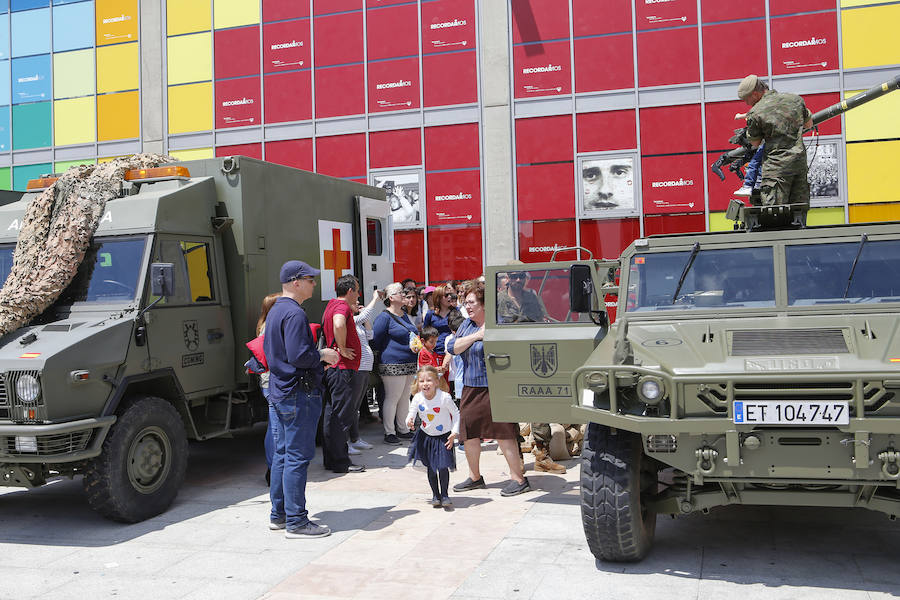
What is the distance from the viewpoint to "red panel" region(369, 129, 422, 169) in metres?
15.9

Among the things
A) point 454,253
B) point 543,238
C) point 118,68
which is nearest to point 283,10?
point 118,68

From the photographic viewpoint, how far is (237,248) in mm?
7711

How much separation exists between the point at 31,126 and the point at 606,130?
1274cm

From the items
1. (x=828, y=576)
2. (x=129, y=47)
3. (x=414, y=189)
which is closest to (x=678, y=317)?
(x=828, y=576)

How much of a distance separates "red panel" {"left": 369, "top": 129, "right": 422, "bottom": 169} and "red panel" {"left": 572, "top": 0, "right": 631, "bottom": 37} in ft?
12.1

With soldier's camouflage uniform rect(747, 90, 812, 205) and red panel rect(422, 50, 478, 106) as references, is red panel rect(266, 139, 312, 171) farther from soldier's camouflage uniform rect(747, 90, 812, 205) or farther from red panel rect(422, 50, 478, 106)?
soldier's camouflage uniform rect(747, 90, 812, 205)

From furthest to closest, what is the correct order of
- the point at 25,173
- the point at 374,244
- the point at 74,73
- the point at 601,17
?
the point at 25,173, the point at 74,73, the point at 601,17, the point at 374,244

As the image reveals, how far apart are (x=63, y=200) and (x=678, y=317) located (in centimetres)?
535

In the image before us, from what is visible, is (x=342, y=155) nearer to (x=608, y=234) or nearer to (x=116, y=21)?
(x=608, y=234)

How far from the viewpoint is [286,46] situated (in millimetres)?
16531

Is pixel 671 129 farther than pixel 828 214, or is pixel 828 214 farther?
pixel 671 129

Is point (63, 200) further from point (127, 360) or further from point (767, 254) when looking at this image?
point (767, 254)

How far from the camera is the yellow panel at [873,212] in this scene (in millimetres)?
13492

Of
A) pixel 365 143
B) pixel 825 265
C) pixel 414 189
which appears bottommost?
pixel 825 265
